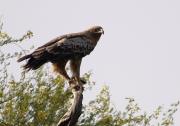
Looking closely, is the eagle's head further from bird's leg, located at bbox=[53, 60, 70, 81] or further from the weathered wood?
the weathered wood

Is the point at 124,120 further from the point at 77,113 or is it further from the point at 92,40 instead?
the point at 77,113

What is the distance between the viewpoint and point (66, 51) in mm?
7516

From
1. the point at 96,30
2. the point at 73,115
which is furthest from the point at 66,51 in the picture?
the point at 73,115

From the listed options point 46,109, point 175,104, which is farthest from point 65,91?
point 175,104

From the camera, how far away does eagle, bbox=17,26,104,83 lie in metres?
7.36

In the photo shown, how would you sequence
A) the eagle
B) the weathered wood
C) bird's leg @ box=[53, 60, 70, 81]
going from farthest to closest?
bird's leg @ box=[53, 60, 70, 81] < the eagle < the weathered wood

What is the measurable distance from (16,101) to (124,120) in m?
2.95

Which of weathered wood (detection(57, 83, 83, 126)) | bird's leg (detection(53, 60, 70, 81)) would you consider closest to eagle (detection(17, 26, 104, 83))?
bird's leg (detection(53, 60, 70, 81))

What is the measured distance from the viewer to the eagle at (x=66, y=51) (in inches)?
290

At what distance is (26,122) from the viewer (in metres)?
16.9

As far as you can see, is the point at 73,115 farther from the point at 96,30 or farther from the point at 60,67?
the point at 96,30

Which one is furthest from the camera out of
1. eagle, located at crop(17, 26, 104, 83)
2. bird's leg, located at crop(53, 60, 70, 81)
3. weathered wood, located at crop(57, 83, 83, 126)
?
bird's leg, located at crop(53, 60, 70, 81)

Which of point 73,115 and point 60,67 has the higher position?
Result: point 60,67

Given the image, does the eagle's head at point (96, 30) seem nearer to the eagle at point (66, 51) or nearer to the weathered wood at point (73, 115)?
the eagle at point (66, 51)
